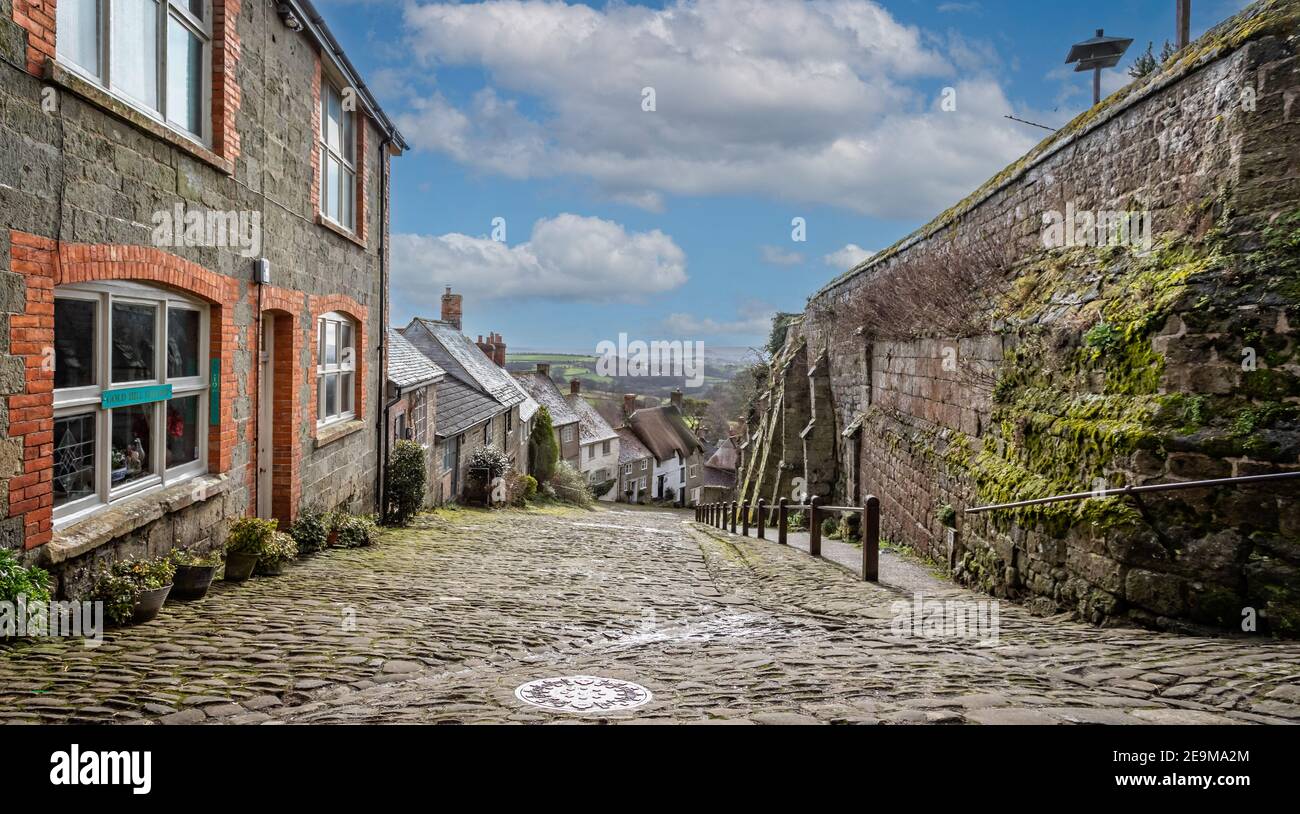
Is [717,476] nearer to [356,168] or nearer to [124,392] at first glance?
[356,168]

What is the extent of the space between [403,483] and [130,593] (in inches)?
319

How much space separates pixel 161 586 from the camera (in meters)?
5.80

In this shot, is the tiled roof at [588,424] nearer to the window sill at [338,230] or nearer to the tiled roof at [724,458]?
the tiled roof at [724,458]

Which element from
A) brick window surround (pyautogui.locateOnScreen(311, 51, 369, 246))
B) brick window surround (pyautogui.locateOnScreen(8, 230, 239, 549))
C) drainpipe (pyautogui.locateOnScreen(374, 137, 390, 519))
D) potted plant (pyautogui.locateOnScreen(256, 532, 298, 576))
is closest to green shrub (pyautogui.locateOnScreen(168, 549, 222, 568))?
potted plant (pyautogui.locateOnScreen(256, 532, 298, 576))

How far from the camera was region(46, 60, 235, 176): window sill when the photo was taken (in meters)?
4.84

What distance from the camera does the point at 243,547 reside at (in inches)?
288

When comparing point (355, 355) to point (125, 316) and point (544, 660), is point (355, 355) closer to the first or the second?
point (125, 316)

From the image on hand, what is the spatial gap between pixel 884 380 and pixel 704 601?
7.15 m

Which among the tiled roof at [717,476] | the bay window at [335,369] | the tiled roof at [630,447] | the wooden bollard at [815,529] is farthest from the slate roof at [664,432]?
the wooden bollard at [815,529]

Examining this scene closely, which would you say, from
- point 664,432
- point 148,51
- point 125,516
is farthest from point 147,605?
point 664,432

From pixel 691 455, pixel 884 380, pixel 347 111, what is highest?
pixel 347 111

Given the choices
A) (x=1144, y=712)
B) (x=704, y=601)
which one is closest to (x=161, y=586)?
(x=704, y=601)

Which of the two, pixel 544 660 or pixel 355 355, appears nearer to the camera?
pixel 544 660

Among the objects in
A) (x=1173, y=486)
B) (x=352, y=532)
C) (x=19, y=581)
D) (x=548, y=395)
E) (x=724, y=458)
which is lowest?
(x=724, y=458)
